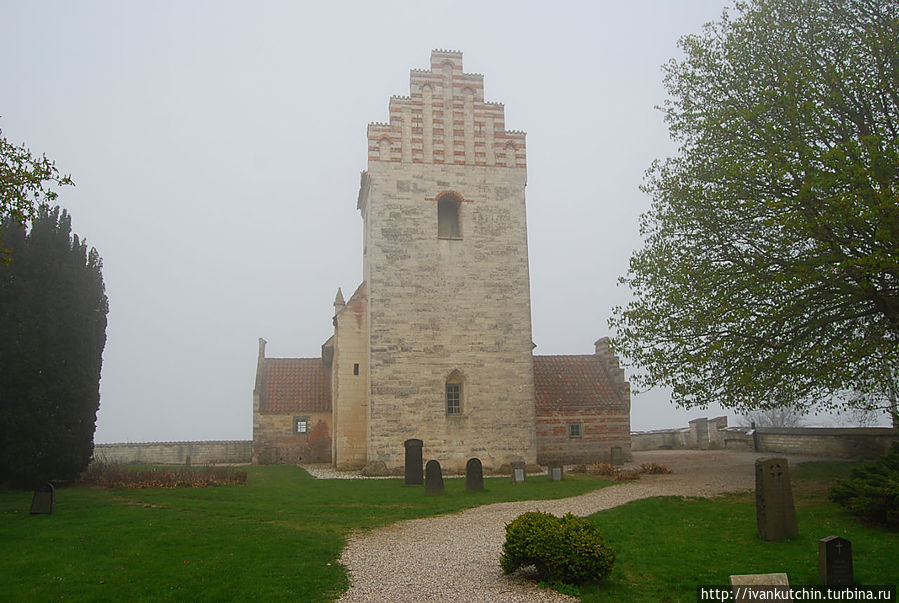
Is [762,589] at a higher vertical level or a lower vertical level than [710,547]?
higher

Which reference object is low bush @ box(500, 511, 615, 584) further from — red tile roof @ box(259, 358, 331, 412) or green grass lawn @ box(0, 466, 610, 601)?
red tile roof @ box(259, 358, 331, 412)

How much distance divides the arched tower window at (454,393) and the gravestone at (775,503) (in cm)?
1507

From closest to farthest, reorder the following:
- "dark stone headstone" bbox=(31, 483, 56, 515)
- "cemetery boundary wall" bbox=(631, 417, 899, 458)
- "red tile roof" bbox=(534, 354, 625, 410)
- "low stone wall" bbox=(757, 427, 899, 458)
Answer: "dark stone headstone" bbox=(31, 483, 56, 515) → "low stone wall" bbox=(757, 427, 899, 458) → "cemetery boundary wall" bbox=(631, 417, 899, 458) → "red tile roof" bbox=(534, 354, 625, 410)

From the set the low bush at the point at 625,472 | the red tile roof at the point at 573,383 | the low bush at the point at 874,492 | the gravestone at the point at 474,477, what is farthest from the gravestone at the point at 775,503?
the red tile roof at the point at 573,383

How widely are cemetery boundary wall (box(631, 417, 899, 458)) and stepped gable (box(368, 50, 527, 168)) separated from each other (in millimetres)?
15904

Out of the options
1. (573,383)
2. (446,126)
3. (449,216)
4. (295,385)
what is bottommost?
(573,383)

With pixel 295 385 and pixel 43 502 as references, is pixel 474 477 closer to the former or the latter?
pixel 43 502

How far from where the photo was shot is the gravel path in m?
8.45

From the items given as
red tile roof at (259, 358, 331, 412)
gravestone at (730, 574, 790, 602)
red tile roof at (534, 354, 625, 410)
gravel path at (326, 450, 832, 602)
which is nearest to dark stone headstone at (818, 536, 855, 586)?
gravestone at (730, 574, 790, 602)

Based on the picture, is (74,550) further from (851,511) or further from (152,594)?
(851,511)

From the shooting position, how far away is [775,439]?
29.2 metres

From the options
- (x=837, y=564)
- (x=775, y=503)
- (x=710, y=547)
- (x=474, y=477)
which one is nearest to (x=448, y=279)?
(x=474, y=477)

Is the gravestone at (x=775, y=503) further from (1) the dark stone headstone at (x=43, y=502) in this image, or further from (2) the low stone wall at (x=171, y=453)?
(2) the low stone wall at (x=171, y=453)

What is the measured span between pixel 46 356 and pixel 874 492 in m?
21.1
